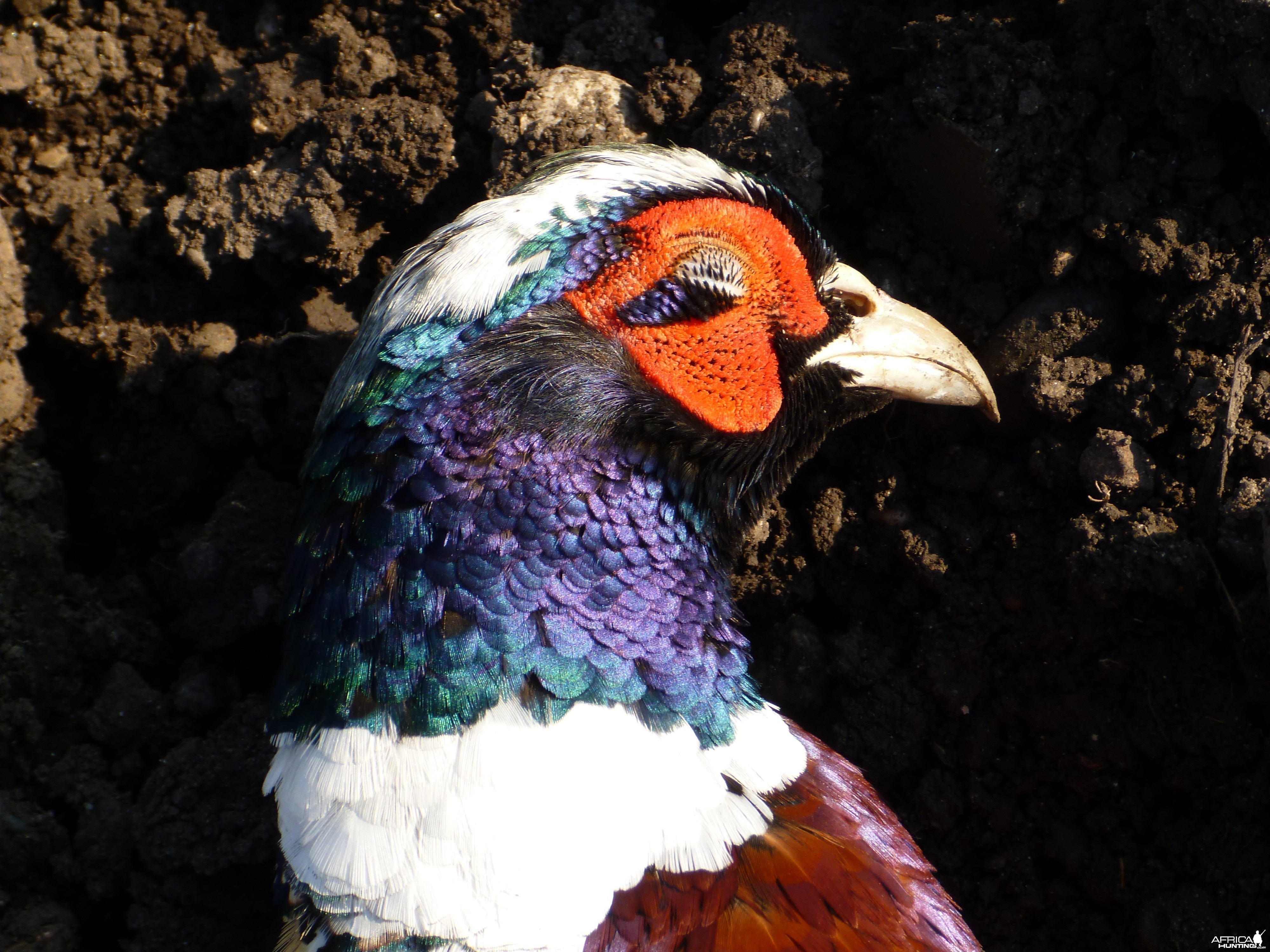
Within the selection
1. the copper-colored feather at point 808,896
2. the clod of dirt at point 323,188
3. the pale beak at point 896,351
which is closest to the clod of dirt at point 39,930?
the copper-colored feather at point 808,896

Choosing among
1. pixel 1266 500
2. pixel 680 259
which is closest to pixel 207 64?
pixel 680 259

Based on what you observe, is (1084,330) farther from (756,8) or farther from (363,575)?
(363,575)

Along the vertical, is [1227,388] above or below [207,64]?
above

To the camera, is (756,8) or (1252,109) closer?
(1252,109)

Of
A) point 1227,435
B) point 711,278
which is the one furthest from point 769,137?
point 1227,435

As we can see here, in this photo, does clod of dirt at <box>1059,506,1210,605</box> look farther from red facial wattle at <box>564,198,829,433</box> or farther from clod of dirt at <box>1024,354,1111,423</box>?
red facial wattle at <box>564,198,829,433</box>

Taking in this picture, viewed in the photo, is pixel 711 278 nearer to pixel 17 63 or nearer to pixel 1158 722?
pixel 1158 722
